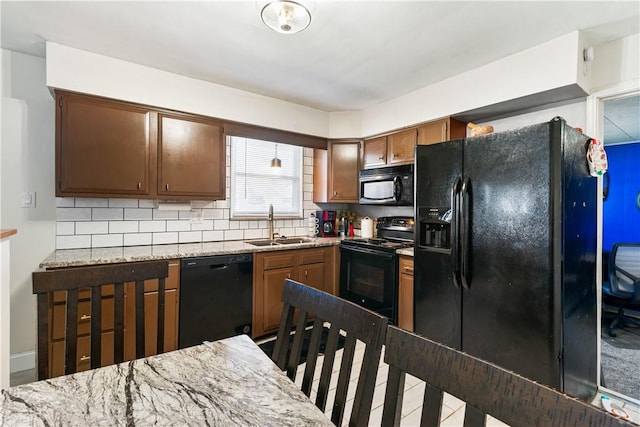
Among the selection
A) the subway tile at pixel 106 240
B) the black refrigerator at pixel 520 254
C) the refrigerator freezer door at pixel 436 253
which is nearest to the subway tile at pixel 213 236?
the subway tile at pixel 106 240

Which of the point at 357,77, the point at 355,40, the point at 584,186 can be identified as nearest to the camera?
the point at 584,186

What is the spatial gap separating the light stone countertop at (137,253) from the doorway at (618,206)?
8.60 feet

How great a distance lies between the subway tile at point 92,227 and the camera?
8.42ft

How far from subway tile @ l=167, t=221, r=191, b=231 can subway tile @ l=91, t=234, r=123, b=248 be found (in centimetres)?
41

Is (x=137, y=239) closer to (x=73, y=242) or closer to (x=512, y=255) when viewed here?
(x=73, y=242)

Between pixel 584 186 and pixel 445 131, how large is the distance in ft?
3.97

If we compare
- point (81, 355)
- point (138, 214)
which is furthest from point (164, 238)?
point (81, 355)

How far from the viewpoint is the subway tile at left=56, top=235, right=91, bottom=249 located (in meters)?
2.50

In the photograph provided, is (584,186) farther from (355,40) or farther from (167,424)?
(167,424)

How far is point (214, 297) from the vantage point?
2604mm

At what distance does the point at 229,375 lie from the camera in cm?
95

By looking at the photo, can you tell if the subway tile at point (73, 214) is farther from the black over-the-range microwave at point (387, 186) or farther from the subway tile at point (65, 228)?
the black over-the-range microwave at point (387, 186)

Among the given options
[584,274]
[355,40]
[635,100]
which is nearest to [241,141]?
[355,40]

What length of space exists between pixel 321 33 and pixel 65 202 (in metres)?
2.48
